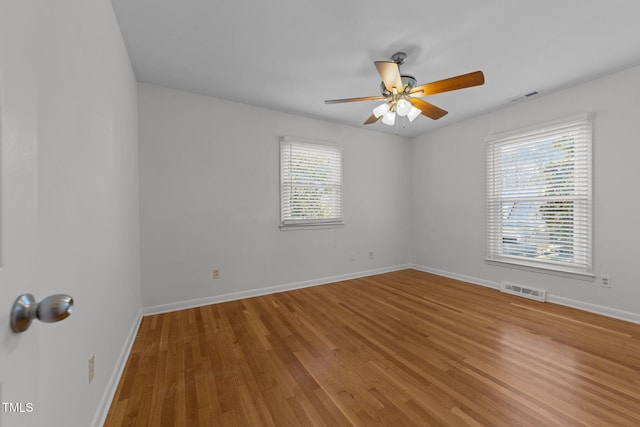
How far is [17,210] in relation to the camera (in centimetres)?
47

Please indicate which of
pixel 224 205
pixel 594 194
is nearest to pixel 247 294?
Result: pixel 224 205

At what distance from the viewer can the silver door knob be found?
44cm

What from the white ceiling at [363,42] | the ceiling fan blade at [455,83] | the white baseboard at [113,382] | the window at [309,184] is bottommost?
the white baseboard at [113,382]

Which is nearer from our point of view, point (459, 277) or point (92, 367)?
point (92, 367)

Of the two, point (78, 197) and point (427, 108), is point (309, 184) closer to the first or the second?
point (427, 108)

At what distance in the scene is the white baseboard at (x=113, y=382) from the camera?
1.38 m

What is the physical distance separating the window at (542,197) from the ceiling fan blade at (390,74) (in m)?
2.28

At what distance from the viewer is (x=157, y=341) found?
226cm

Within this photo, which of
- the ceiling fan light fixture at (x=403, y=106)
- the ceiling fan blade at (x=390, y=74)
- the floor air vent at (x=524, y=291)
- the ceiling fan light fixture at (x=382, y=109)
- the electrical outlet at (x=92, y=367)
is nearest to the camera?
the electrical outlet at (x=92, y=367)

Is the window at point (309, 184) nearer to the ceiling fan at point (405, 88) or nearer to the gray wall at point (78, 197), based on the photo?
the ceiling fan at point (405, 88)

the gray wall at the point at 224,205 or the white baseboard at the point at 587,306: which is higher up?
the gray wall at the point at 224,205

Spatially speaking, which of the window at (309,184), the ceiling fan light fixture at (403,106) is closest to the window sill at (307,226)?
the window at (309,184)

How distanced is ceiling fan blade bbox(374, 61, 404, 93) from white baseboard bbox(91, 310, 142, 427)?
2769 millimetres

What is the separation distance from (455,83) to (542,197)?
223cm
